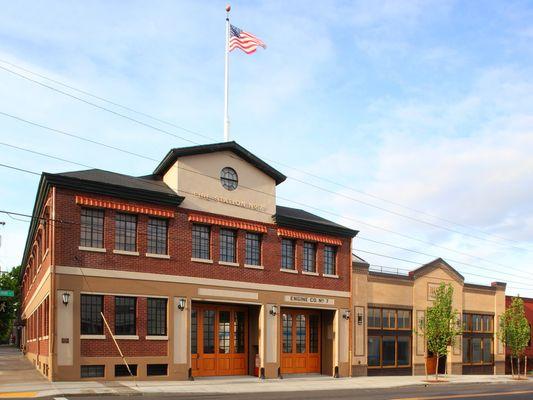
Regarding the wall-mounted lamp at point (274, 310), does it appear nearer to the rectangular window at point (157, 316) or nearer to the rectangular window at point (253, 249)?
the rectangular window at point (253, 249)

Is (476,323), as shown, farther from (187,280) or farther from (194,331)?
(187,280)

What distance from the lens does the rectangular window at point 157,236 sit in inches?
1163

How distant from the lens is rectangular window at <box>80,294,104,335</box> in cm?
2709

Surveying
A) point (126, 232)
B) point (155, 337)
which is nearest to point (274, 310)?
point (155, 337)

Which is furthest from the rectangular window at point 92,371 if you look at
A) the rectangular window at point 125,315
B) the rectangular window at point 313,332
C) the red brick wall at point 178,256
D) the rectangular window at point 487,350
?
the rectangular window at point 487,350

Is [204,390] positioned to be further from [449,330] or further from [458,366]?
[458,366]

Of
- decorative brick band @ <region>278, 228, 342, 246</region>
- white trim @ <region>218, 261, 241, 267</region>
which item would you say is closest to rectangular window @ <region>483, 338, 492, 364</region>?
decorative brick band @ <region>278, 228, 342, 246</region>

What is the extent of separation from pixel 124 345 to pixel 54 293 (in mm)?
3821

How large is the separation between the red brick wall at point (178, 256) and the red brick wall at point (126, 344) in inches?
66.7

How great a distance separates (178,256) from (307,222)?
8185 millimetres

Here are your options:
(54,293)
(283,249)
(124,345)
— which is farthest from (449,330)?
(54,293)

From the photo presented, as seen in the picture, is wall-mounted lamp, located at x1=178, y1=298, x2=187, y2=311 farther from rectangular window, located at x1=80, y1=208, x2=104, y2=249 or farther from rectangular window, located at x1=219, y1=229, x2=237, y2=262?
rectangular window, located at x1=80, y1=208, x2=104, y2=249

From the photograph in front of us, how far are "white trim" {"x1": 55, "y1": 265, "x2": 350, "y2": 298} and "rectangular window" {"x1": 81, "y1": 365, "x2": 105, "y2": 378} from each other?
3714 mm

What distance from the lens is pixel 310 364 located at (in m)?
36.3
